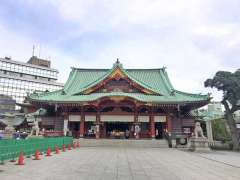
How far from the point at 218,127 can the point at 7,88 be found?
78792mm

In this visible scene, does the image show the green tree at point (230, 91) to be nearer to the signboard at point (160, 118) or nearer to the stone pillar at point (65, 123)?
the signboard at point (160, 118)

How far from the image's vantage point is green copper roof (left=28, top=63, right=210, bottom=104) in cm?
2859

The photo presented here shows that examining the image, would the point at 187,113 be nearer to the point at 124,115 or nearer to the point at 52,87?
the point at 124,115

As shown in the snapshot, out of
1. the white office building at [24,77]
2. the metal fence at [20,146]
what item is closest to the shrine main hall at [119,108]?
the metal fence at [20,146]

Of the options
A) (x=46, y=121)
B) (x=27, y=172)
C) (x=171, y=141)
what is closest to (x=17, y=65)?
(x=46, y=121)

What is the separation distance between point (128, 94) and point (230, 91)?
11.9 metres

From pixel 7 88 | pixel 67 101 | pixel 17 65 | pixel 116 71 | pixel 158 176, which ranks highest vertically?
pixel 17 65

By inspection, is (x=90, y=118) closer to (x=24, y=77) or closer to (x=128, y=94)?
(x=128, y=94)

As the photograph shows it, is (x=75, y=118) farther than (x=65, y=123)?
Yes

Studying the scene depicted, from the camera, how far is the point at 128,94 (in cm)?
2855

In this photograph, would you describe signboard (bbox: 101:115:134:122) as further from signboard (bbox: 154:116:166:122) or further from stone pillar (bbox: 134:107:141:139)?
signboard (bbox: 154:116:166:122)

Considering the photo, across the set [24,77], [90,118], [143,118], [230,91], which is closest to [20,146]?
[90,118]

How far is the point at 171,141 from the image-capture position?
27.2m

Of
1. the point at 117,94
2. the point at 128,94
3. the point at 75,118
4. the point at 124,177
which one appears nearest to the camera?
the point at 124,177
